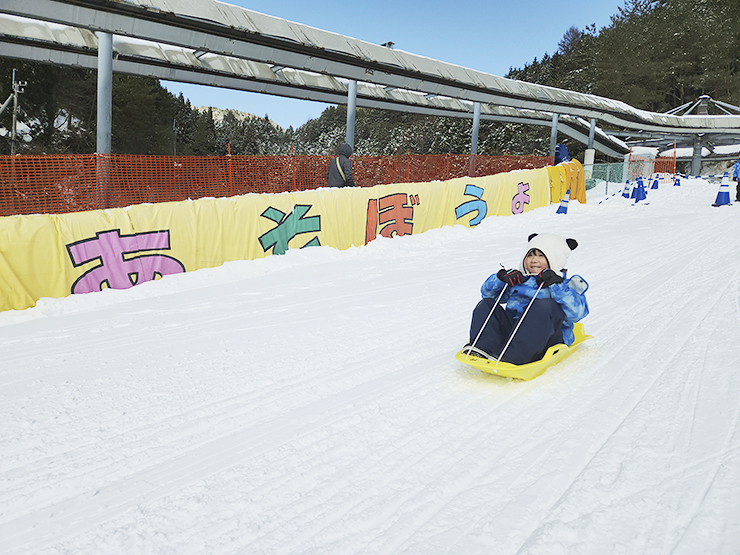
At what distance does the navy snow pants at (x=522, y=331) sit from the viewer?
3922mm

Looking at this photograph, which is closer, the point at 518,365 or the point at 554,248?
the point at 518,365

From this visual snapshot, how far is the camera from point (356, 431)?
3361 millimetres

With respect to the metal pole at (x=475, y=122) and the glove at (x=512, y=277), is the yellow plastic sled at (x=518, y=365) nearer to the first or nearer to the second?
the glove at (x=512, y=277)

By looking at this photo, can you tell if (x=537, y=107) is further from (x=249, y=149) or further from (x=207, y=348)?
(x=249, y=149)

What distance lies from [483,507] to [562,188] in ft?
52.0

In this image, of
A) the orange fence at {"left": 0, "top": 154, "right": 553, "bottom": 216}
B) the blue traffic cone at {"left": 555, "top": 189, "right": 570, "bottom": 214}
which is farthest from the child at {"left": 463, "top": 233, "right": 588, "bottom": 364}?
the blue traffic cone at {"left": 555, "top": 189, "right": 570, "bottom": 214}

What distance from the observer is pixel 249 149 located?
255ft

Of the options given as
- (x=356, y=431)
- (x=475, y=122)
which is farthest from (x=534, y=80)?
(x=356, y=431)

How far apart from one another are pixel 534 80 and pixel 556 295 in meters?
72.8

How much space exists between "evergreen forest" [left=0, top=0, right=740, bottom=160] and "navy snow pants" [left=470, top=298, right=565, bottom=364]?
21318mm

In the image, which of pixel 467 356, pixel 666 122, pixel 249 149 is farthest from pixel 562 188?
pixel 249 149

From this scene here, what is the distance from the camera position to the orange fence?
7.71 m

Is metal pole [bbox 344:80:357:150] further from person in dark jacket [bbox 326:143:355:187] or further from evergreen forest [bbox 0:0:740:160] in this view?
evergreen forest [bbox 0:0:740:160]

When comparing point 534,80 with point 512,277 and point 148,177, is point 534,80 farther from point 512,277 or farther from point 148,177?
point 512,277
